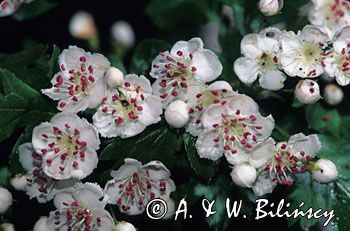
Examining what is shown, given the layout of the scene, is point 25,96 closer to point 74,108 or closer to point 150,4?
point 74,108

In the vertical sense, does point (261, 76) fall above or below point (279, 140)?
above

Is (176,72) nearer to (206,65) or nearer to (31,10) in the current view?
(206,65)

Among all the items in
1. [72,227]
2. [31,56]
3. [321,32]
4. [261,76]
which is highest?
[321,32]

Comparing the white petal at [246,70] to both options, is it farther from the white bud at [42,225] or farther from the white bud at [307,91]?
the white bud at [42,225]

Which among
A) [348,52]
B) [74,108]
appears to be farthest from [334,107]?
[74,108]

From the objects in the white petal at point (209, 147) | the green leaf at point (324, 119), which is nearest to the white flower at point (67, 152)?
the white petal at point (209, 147)

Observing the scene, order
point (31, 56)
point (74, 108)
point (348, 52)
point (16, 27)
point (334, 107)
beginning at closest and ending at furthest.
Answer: point (74, 108), point (348, 52), point (31, 56), point (334, 107), point (16, 27)

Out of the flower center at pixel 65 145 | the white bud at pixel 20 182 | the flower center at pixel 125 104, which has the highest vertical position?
the flower center at pixel 125 104
